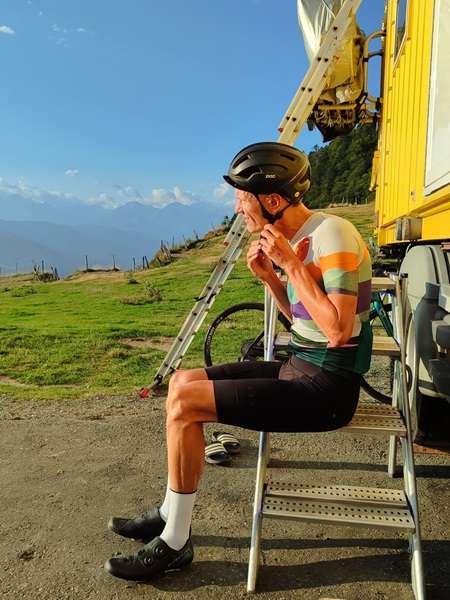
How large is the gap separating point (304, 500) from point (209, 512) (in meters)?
0.83

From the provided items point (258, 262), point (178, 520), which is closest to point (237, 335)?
point (258, 262)

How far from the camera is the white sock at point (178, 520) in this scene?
2689mm

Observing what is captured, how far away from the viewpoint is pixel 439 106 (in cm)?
350

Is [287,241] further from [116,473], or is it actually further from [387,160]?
[387,160]

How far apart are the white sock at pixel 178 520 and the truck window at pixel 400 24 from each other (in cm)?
446

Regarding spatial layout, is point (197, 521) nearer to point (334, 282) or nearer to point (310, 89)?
point (334, 282)

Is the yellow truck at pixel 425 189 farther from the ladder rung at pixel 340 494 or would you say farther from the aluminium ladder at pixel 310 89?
the ladder rung at pixel 340 494

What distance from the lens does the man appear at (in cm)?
247

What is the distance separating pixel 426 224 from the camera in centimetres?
412

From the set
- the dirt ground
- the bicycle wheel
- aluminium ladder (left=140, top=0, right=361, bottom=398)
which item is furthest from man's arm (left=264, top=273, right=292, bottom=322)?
the bicycle wheel

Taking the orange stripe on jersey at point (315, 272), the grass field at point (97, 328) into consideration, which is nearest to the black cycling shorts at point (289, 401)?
the orange stripe on jersey at point (315, 272)

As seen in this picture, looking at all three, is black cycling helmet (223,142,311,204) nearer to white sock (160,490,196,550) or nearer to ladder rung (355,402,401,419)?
ladder rung (355,402,401,419)

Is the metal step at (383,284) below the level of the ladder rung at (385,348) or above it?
above

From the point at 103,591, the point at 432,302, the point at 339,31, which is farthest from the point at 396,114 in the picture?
the point at 103,591
